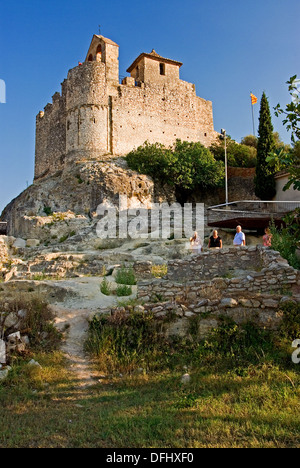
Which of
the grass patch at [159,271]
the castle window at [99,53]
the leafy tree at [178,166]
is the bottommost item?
the grass patch at [159,271]

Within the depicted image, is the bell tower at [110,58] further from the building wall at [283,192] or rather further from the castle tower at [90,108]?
the building wall at [283,192]

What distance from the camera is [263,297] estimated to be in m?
7.58

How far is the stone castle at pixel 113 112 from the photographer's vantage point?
32219 millimetres

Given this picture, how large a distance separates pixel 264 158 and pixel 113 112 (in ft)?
42.2

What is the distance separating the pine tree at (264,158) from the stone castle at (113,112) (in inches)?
363

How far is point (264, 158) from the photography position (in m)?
27.6

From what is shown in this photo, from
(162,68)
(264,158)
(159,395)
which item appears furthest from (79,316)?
(162,68)

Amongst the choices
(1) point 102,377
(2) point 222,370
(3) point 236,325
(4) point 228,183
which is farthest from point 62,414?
(4) point 228,183

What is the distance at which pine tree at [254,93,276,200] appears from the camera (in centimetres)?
2746

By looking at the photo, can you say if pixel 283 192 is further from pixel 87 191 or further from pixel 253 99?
pixel 253 99

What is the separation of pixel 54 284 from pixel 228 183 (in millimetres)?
25093

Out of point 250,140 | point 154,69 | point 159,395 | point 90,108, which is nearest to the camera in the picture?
point 159,395

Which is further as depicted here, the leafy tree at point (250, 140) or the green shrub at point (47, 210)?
the leafy tree at point (250, 140)

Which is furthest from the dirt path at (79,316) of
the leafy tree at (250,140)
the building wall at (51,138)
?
the leafy tree at (250,140)
